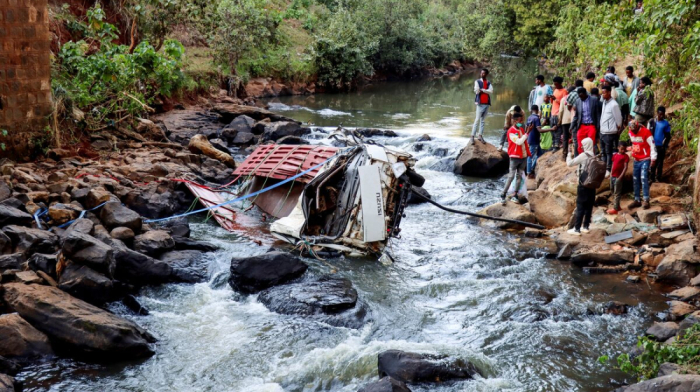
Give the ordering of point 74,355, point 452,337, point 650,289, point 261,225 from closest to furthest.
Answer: point 74,355, point 452,337, point 650,289, point 261,225

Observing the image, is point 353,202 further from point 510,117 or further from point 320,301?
point 510,117

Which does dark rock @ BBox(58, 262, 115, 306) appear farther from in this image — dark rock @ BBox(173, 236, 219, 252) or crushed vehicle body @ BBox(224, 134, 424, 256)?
crushed vehicle body @ BBox(224, 134, 424, 256)

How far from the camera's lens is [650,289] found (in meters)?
9.69

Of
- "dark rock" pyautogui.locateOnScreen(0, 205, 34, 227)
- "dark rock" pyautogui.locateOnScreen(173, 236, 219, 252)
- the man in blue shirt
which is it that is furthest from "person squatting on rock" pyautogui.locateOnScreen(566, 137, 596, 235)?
"dark rock" pyautogui.locateOnScreen(0, 205, 34, 227)

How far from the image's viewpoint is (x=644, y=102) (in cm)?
1233

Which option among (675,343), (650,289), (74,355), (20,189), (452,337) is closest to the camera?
(675,343)

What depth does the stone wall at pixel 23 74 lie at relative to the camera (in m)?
12.2

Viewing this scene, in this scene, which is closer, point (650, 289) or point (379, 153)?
point (650, 289)

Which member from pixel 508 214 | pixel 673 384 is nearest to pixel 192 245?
pixel 508 214

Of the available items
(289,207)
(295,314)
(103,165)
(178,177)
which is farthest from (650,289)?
(103,165)

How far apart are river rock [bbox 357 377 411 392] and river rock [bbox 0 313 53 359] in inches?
149

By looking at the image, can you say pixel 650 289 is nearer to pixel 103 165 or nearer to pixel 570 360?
pixel 570 360

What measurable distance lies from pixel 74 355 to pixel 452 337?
477 centimetres

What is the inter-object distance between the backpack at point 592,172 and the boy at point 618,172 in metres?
0.99
